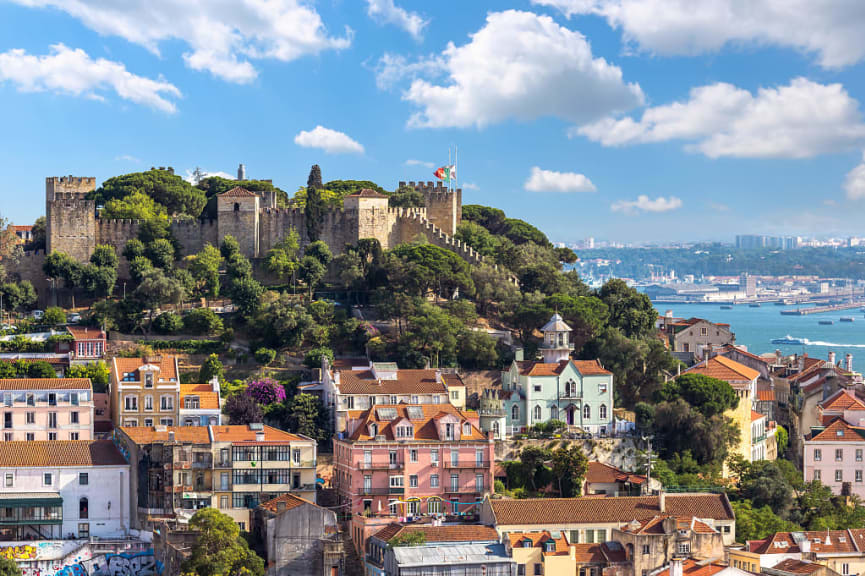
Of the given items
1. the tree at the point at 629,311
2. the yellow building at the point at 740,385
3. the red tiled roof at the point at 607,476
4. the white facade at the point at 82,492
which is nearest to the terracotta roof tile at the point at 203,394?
the white facade at the point at 82,492

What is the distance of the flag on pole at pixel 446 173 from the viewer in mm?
77812

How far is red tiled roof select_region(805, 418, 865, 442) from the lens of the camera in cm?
5706

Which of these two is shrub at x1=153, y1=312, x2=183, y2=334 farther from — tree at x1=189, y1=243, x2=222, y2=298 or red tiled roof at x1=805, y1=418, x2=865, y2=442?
red tiled roof at x1=805, y1=418, x2=865, y2=442

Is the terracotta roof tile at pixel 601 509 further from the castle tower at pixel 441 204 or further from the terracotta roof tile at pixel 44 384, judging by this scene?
the castle tower at pixel 441 204

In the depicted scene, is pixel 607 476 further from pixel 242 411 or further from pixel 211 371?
pixel 211 371

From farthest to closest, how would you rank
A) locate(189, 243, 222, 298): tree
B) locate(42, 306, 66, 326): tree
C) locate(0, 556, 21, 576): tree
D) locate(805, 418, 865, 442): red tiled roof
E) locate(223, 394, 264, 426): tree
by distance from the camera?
locate(189, 243, 222, 298): tree → locate(42, 306, 66, 326): tree → locate(805, 418, 865, 442): red tiled roof → locate(223, 394, 264, 426): tree → locate(0, 556, 21, 576): tree

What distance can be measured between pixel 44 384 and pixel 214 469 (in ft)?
28.4

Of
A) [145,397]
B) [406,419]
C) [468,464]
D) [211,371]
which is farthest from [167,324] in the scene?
[468,464]

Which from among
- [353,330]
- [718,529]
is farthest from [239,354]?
[718,529]

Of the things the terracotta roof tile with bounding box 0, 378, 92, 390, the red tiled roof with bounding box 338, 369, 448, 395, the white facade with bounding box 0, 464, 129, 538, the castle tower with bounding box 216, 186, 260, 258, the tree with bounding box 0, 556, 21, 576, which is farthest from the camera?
the castle tower with bounding box 216, 186, 260, 258

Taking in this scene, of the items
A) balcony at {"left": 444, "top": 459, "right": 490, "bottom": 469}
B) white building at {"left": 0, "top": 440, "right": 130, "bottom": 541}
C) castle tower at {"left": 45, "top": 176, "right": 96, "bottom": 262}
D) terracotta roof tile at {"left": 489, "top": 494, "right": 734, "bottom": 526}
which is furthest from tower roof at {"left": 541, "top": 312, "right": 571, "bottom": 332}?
castle tower at {"left": 45, "top": 176, "right": 96, "bottom": 262}

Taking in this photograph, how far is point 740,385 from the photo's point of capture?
59.3 m

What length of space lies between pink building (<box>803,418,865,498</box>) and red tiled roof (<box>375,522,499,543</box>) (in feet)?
59.6

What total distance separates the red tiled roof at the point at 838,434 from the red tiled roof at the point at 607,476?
9.56m
